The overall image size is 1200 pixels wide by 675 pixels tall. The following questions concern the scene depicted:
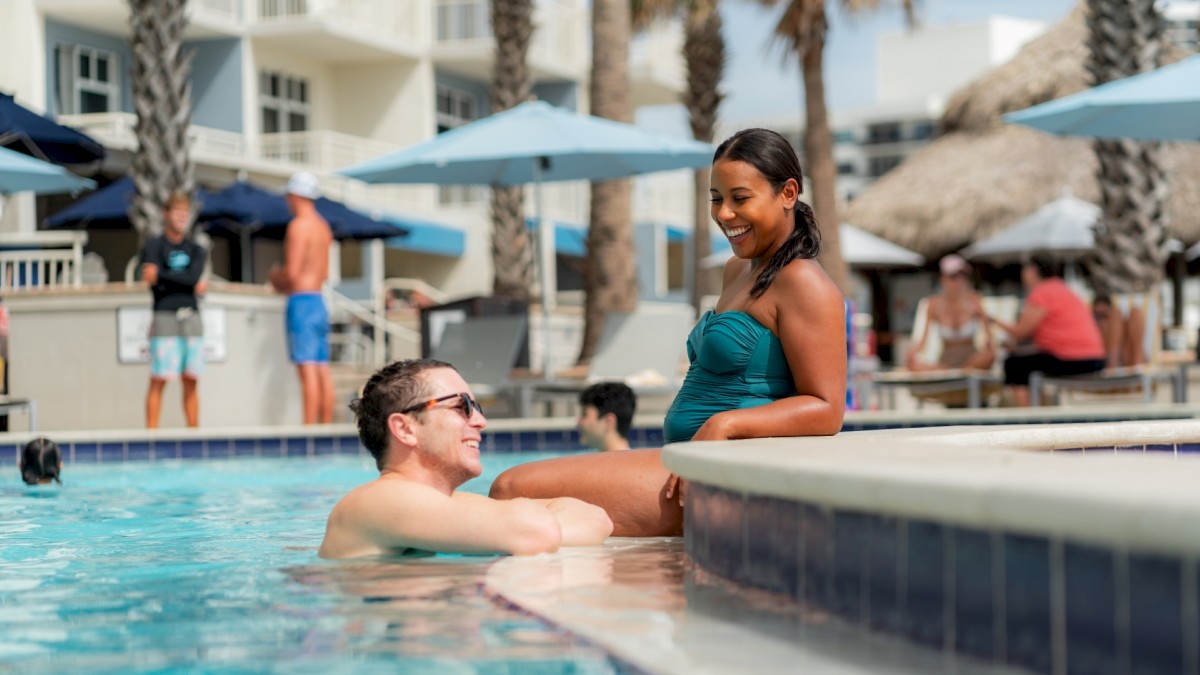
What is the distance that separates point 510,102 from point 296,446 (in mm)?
11814

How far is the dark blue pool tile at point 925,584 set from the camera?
102 inches

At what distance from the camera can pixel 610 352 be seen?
40.7 ft

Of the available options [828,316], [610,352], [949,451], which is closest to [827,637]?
[949,451]

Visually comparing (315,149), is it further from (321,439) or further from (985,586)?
(985,586)

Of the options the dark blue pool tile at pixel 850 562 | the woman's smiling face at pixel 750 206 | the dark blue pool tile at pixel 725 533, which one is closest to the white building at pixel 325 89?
the woman's smiling face at pixel 750 206

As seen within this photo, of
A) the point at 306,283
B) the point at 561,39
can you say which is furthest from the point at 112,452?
the point at 561,39

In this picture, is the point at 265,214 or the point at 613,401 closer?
the point at 613,401

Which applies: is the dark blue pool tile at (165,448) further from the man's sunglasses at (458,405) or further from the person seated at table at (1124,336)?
the person seated at table at (1124,336)

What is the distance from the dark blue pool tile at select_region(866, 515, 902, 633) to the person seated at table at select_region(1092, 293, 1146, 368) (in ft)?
37.3

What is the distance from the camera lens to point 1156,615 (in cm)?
215

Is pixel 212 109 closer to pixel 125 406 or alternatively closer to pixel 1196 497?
pixel 125 406

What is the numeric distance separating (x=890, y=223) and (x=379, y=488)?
27482 mm

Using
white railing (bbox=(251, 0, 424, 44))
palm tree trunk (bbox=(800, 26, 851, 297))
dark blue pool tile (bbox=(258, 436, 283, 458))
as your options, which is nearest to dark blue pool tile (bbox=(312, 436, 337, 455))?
dark blue pool tile (bbox=(258, 436, 283, 458))

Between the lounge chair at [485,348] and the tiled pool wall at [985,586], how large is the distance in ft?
30.2
